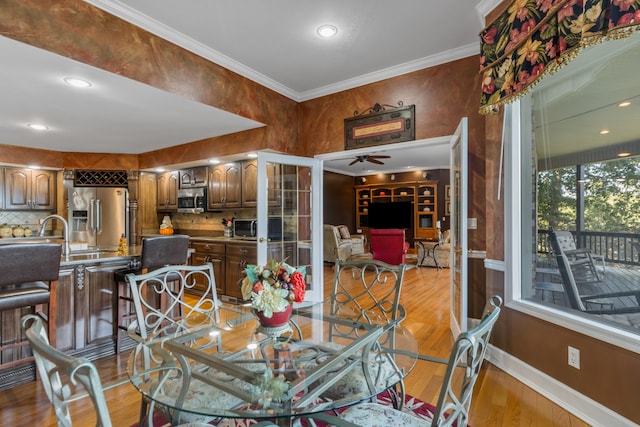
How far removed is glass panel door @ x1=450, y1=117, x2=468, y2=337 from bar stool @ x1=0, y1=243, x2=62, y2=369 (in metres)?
3.26

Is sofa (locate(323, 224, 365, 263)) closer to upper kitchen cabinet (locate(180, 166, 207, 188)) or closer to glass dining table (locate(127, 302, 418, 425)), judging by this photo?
upper kitchen cabinet (locate(180, 166, 207, 188))

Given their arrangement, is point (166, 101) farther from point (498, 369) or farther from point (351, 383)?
point (498, 369)

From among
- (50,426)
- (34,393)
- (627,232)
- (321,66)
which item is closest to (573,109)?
(627,232)

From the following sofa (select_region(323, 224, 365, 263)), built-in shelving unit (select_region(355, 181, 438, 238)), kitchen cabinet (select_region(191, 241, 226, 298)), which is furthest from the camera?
built-in shelving unit (select_region(355, 181, 438, 238))

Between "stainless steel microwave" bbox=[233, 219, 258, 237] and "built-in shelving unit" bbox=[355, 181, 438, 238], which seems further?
"built-in shelving unit" bbox=[355, 181, 438, 238]

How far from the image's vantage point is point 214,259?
499cm

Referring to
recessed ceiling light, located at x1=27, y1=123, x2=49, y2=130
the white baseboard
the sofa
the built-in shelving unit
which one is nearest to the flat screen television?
the built-in shelving unit

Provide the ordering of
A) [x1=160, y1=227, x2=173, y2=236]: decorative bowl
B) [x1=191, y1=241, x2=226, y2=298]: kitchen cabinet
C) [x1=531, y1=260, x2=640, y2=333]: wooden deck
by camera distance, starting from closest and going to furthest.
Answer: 1. [x1=531, y1=260, x2=640, y2=333]: wooden deck
2. [x1=191, y1=241, x2=226, y2=298]: kitchen cabinet
3. [x1=160, y1=227, x2=173, y2=236]: decorative bowl

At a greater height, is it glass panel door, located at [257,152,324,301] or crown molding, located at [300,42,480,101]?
crown molding, located at [300,42,480,101]

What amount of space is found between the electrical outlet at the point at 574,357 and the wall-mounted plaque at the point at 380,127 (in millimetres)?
2393

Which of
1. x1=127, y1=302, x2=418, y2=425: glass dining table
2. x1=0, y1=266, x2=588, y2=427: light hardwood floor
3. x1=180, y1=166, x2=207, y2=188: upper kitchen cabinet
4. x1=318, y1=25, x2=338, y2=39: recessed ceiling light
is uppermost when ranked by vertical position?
x1=318, y1=25, x2=338, y2=39: recessed ceiling light

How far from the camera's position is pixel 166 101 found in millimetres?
3283

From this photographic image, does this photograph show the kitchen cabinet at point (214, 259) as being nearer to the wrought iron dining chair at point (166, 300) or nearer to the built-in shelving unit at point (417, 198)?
the wrought iron dining chair at point (166, 300)

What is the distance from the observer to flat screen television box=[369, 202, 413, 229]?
10164 millimetres
